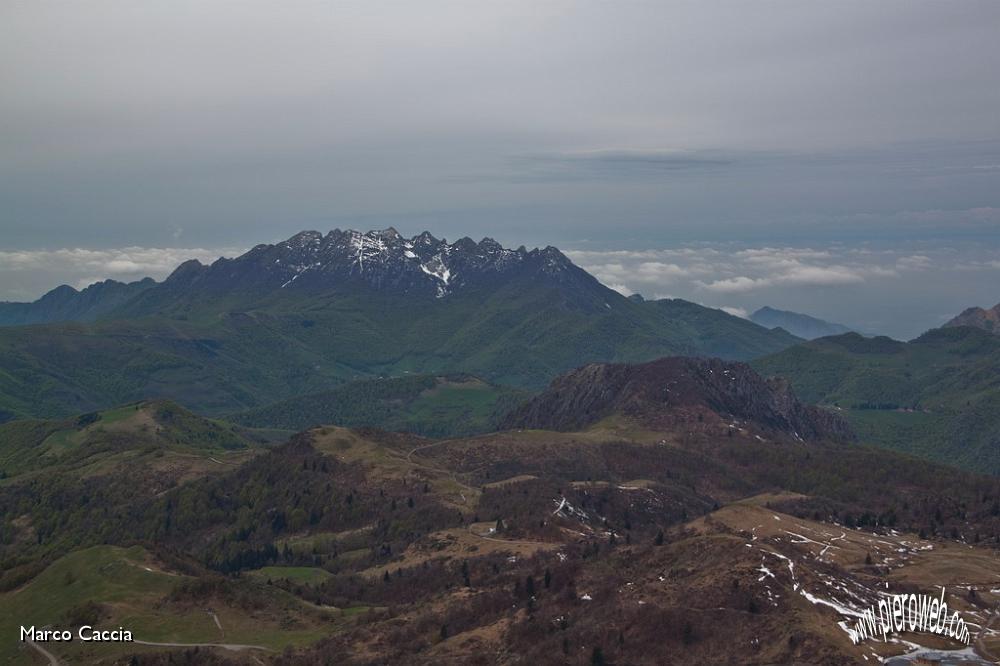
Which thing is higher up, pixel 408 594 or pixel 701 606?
pixel 701 606

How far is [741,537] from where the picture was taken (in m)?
163

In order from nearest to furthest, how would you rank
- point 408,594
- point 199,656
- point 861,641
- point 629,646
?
point 861,641, point 629,646, point 199,656, point 408,594

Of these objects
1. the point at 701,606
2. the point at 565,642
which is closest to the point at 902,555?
the point at 701,606

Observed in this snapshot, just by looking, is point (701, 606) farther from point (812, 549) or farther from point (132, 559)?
point (132, 559)

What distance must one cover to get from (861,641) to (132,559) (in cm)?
13202

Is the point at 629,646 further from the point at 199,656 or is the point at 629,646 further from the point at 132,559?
the point at 132,559

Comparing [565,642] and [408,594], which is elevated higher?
[565,642]

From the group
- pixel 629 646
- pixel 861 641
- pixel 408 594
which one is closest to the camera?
pixel 861 641

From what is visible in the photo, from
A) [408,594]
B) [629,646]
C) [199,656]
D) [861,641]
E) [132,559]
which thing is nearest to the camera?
[861,641]

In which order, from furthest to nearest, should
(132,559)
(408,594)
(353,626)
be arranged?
(408,594), (132,559), (353,626)

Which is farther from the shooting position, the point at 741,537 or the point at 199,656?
the point at 741,537

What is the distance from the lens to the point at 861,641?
123 m

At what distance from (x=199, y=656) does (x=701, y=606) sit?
74247mm

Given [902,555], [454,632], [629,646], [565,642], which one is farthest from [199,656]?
[902,555]
